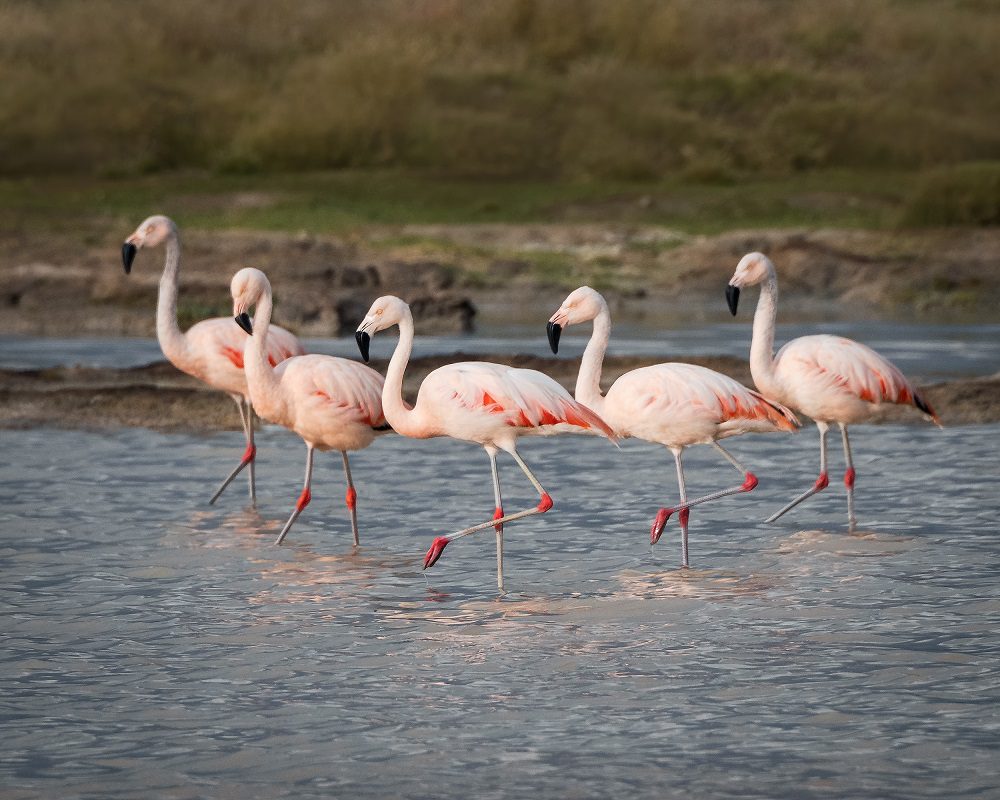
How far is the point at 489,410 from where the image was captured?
7598mm

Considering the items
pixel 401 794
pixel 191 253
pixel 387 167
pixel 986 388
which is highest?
pixel 387 167

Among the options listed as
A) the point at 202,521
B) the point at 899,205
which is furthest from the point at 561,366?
the point at 899,205

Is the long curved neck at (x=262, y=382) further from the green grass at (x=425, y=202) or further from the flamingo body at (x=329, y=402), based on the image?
the green grass at (x=425, y=202)

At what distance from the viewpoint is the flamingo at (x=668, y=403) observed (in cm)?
797

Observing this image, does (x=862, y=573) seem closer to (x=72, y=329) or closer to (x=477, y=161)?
(x=72, y=329)

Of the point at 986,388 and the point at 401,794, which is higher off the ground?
the point at 986,388

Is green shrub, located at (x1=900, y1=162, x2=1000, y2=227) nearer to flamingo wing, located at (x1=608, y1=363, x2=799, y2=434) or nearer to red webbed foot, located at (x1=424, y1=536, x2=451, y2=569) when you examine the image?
flamingo wing, located at (x1=608, y1=363, x2=799, y2=434)

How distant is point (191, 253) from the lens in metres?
23.2

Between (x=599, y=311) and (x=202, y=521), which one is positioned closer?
(x=599, y=311)

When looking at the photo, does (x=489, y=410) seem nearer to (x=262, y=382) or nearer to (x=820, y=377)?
(x=262, y=382)

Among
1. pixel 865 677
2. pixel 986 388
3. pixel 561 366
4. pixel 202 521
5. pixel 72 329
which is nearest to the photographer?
pixel 865 677

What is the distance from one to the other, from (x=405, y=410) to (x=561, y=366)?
5.94m

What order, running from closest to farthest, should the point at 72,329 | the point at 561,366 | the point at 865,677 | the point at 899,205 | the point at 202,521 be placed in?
the point at 865,677
the point at 202,521
the point at 561,366
the point at 72,329
the point at 899,205

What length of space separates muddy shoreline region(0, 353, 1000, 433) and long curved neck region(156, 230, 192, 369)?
153 centimetres
